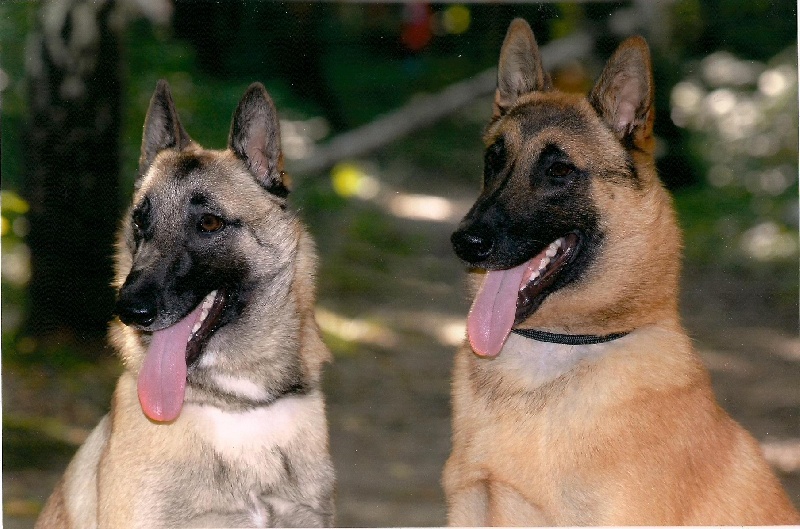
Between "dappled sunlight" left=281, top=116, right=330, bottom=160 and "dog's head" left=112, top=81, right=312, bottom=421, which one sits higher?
"dog's head" left=112, top=81, right=312, bottom=421

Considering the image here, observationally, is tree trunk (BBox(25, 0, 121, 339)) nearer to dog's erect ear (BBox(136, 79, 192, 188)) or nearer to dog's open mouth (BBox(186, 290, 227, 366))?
dog's erect ear (BBox(136, 79, 192, 188))

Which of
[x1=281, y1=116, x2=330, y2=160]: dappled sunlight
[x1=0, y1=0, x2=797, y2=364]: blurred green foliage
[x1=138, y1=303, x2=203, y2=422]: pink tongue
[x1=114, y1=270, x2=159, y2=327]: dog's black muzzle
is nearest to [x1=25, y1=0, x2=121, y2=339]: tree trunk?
[x1=0, y1=0, x2=797, y2=364]: blurred green foliage

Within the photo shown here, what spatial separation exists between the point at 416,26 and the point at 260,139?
170 cm

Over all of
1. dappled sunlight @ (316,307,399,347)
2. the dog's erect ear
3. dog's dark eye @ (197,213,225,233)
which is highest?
the dog's erect ear

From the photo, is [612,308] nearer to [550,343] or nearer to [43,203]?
[550,343]

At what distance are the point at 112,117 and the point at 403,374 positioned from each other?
2587 millimetres

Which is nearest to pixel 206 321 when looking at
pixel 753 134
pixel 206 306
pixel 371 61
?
pixel 206 306

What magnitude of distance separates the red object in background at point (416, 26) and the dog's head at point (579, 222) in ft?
4.99

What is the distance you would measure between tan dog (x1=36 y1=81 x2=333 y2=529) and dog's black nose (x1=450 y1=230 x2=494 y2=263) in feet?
2.31

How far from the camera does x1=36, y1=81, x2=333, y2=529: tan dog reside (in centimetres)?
318

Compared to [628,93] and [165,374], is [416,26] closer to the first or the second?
[628,93]

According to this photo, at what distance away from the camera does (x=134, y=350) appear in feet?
11.3

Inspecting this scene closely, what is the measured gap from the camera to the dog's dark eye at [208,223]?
11.2 feet

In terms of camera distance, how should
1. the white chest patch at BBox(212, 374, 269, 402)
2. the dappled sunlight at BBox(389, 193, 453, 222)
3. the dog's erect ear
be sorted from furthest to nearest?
the dappled sunlight at BBox(389, 193, 453, 222) < the dog's erect ear < the white chest patch at BBox(212, 374, 269, 402)
